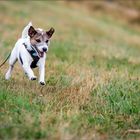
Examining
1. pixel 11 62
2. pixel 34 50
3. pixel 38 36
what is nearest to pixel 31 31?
pixel 38 36

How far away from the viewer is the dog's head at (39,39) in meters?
9.55

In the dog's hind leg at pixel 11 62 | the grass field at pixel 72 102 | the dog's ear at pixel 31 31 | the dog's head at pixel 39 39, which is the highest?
the dog's ear at pixel 31 31

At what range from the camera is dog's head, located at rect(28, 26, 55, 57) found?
9.55m

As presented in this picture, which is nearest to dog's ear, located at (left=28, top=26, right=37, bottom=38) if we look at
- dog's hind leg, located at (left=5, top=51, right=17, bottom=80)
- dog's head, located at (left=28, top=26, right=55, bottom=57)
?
dog's head, located at (left=28, top=26, right=55, bottom=57)

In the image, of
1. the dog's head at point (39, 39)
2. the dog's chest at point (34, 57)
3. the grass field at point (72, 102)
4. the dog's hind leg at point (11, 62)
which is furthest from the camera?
the dog's hind leg at point (11, 62)

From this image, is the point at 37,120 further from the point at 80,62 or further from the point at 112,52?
the point at 112,52

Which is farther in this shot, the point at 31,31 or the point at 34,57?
the point at 34,57

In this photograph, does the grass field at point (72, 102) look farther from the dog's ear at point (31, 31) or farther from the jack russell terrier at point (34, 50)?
the dog's ear at point (31, 31)

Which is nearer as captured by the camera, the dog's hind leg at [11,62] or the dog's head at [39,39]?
the dog's head at [39,39]

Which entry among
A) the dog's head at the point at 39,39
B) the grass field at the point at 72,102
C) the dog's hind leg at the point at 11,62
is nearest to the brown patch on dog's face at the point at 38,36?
the dog's head at the point at 39,39

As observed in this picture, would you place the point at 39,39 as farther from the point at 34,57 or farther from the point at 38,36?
the point at 34,57

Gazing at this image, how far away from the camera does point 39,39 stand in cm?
960

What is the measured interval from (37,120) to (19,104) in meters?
1.07

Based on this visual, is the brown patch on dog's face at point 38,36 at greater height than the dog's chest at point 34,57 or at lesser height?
greater
